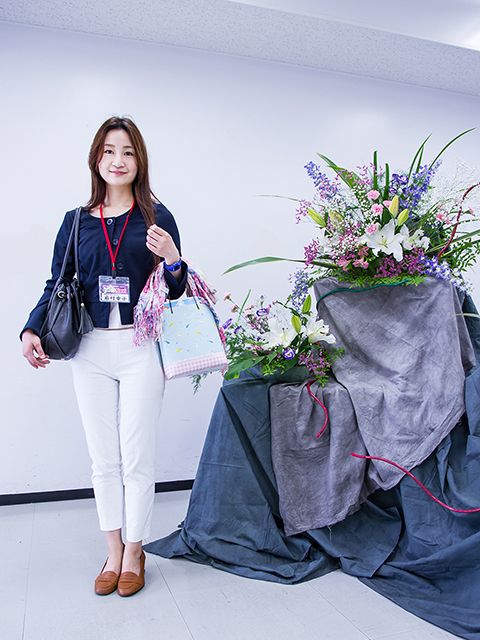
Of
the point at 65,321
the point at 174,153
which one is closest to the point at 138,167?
the point at 65,321

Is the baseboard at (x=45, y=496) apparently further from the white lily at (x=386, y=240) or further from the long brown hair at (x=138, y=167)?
the white lily at (x=386, y=240)

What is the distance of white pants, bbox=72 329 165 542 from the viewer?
5.42ft

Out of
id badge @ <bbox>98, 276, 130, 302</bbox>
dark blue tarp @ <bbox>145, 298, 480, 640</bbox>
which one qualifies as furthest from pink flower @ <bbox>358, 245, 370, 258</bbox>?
id badge @ <bbox>98, 276, 130, 302</bbox>

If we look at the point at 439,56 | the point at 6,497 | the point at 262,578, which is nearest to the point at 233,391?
the point at 262,578

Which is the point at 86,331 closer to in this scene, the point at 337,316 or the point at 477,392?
the point at 337,316

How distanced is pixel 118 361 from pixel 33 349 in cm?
28

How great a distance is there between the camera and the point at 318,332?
1886 millimetres

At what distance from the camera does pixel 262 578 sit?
1.74 meters

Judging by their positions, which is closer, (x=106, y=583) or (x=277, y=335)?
(x=106, y=583)

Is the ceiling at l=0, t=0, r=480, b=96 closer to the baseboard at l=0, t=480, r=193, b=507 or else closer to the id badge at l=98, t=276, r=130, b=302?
the id badge at l=98, t=276, r=130, b=302

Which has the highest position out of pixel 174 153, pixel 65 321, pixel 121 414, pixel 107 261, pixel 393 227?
pixel 174 153

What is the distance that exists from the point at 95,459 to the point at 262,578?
70 centimetres

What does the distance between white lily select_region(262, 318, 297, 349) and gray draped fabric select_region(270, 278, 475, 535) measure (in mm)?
169

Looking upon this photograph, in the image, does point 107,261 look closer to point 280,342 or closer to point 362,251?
point 280,342
